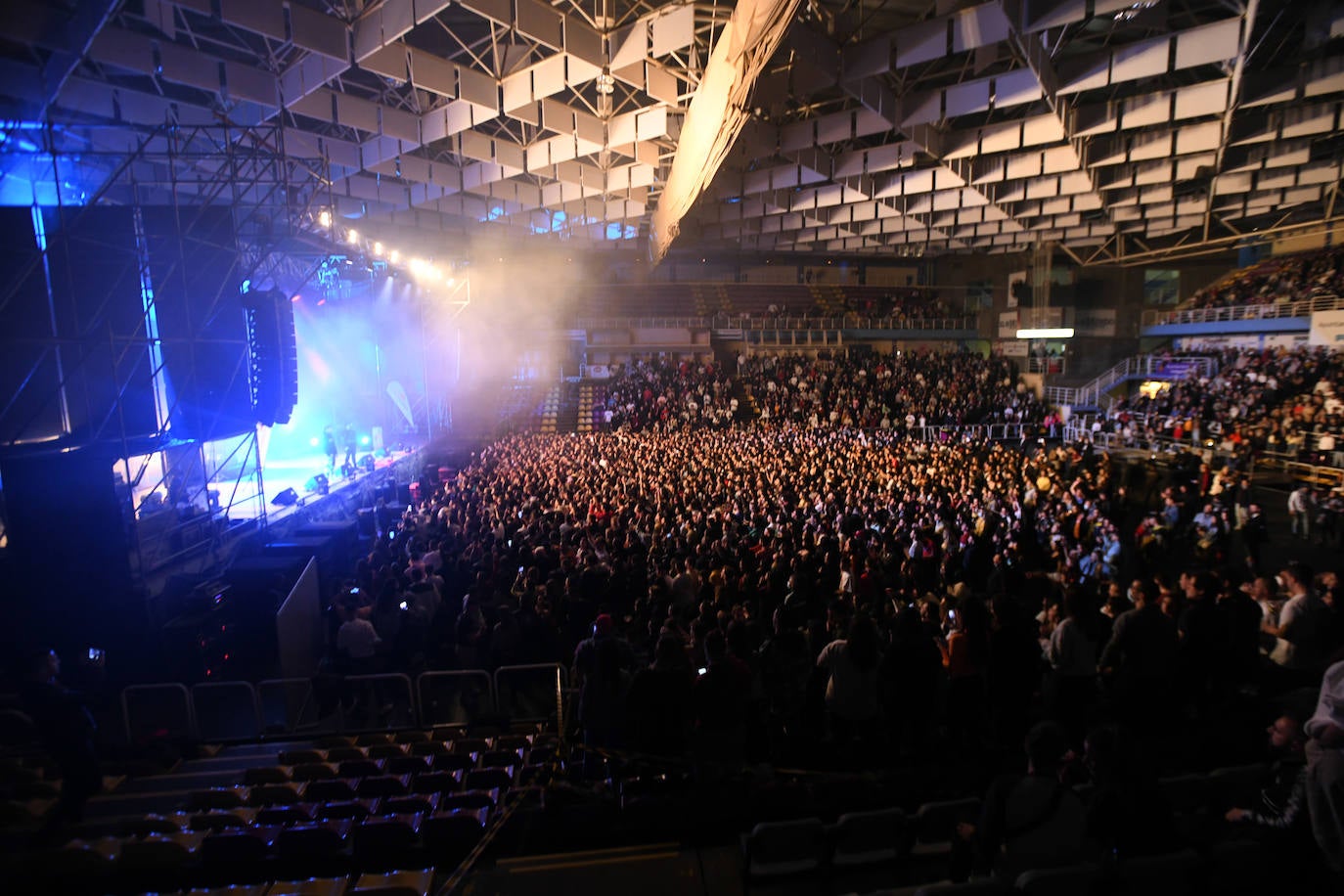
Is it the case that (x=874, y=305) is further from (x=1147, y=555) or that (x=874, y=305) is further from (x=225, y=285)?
(x=225, y=285)

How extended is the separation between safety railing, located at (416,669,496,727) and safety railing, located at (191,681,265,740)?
1401mm

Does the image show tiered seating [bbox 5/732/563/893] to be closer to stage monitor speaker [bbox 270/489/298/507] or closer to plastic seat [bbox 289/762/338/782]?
plastic seat [bbox 289/762/338/782]

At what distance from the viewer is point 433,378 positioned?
956 inches

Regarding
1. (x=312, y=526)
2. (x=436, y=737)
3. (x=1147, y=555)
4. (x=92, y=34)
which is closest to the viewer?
(x=436, y=737)

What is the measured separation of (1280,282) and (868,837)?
33332 millimetres

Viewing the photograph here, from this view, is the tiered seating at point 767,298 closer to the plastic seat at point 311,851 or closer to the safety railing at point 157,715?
the safety railing at point 157,715

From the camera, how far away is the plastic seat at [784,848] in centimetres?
297

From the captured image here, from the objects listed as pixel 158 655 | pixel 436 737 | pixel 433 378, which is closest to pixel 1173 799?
pixel 436 737

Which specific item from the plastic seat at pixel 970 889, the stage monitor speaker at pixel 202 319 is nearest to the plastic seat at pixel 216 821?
the plastic seat at pixel 970 889

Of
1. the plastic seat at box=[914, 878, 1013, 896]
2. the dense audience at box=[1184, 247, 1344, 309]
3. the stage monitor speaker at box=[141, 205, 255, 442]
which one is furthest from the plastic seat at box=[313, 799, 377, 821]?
the dense audience at box=[1184, 247, 1344, 309]

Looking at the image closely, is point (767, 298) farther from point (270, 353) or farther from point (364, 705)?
point (364, 705)

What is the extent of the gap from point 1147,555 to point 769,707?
26.2 feet

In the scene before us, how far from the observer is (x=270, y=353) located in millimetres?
10109

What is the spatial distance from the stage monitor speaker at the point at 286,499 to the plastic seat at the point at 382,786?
10.5m
